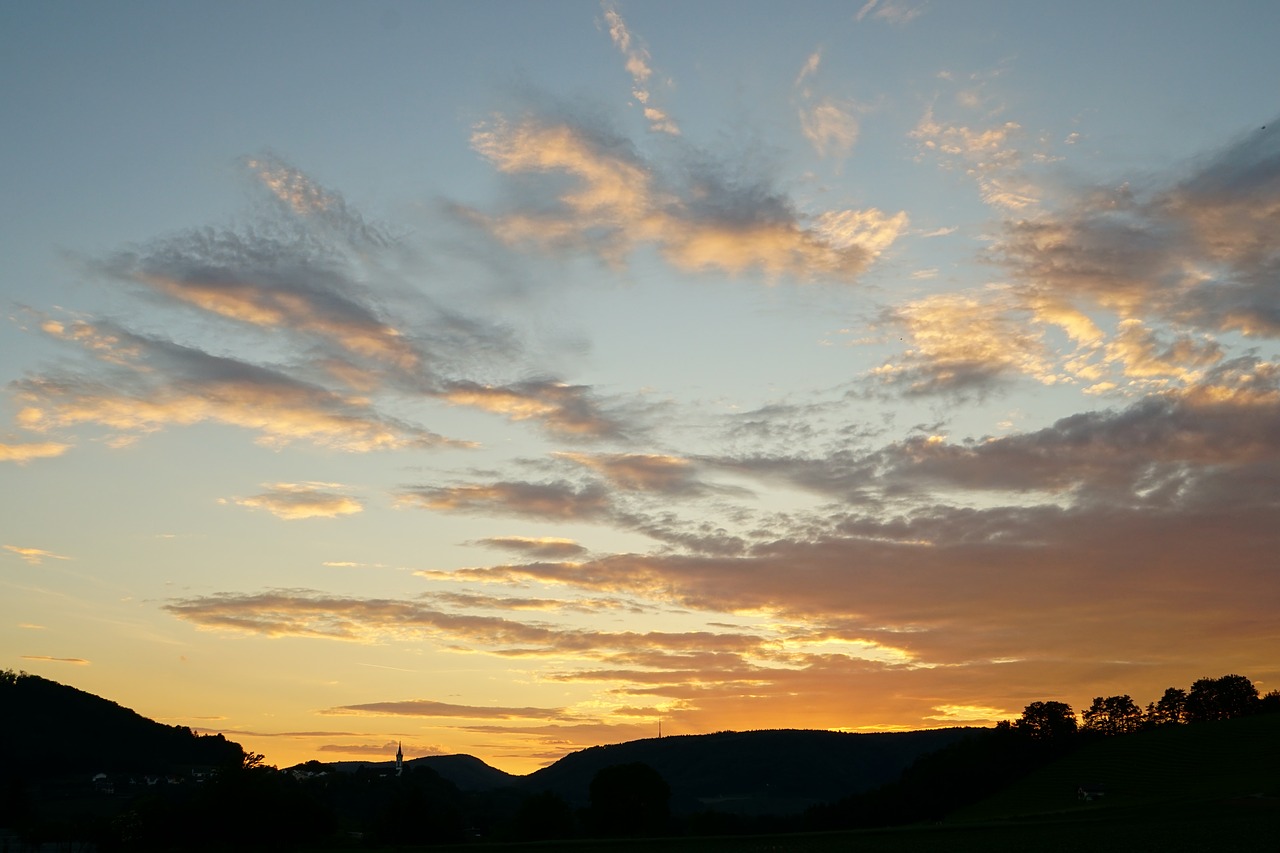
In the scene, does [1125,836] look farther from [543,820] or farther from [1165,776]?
[543,820]

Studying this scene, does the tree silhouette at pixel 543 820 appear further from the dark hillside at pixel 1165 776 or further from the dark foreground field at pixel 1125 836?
the dark foreground field at pixel 1125 836

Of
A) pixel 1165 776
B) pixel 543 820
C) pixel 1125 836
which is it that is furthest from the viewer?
pixel 543 820

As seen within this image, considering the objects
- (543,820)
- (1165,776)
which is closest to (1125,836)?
(1165,776)

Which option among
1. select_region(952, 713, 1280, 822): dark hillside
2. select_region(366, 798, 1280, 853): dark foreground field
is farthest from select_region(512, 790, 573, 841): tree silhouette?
select_region(366, 798, 1280, 853): dark foreground field

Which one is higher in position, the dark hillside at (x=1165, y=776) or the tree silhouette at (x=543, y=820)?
the dark hillside at (x=1165, y=776)

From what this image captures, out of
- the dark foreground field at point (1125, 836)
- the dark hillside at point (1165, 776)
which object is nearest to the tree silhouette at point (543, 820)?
the dark hillside at point (1165, 776)

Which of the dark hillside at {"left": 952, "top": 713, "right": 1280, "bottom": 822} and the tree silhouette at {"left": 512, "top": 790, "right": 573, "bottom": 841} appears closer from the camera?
the dark hillside at {"left": 952, "top": 713, "right": 1280, "bottom": 822}

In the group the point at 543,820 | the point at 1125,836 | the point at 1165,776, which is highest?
the point at 1165,776

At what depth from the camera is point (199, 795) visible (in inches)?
4257

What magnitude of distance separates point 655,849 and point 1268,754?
115 metres

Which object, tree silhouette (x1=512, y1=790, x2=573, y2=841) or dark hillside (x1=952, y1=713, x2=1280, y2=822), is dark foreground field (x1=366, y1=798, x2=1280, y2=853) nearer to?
dark hillside (x1=952, y1=713, x2=1280, y2=822)

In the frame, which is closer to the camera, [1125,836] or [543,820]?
[1125,836]

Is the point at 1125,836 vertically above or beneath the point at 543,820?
above

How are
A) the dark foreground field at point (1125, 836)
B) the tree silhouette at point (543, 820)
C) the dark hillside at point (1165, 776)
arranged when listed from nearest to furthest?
the dark foreground field at point (1125, 836) < the dark hillside at point (1165, 776) < the tree silhouette at point (543, 820)
